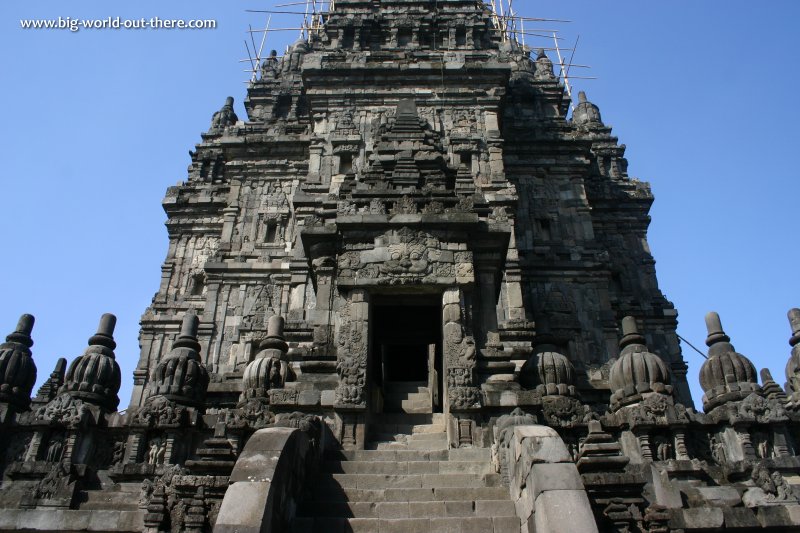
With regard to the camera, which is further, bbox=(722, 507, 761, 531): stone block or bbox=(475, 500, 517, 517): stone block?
bbox=(722, 507, 761, 531): stone block

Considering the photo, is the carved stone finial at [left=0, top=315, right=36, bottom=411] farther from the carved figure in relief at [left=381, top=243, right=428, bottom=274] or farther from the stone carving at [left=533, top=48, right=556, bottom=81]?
the stone carving at [left=533, top=48, right=556, bottom=81]

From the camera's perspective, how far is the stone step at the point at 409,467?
30.1 feet

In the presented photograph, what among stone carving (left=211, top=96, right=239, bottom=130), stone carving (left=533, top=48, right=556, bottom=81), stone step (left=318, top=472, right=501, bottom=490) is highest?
stone carving (left=533, top=48, right=556, bottom=81)

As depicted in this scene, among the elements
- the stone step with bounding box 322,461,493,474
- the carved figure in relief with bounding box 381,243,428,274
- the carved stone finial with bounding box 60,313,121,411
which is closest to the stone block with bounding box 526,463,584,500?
the stone step with bounding box 322,461,493,474

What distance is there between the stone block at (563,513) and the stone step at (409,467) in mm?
2306

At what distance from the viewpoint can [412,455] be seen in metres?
9.74

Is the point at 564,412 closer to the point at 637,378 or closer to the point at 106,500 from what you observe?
the point at 637,378

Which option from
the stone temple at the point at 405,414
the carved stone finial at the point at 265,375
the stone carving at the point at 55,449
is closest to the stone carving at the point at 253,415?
the stone temple at the point at 405,414

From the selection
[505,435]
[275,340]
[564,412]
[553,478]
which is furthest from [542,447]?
[275,340]

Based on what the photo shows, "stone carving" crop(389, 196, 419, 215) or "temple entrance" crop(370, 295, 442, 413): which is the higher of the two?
"stone carving" crop(389, 196, 419, 215)

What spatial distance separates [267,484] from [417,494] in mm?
2322

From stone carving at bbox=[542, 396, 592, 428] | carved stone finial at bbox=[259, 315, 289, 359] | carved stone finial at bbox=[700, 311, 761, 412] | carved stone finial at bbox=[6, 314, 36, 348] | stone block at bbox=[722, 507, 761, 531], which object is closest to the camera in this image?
stone block at bbox=[722, 507, 761, 531]

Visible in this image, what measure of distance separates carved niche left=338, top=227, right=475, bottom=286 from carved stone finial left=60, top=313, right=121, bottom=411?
5128mm

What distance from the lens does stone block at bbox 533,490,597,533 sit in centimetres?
654
